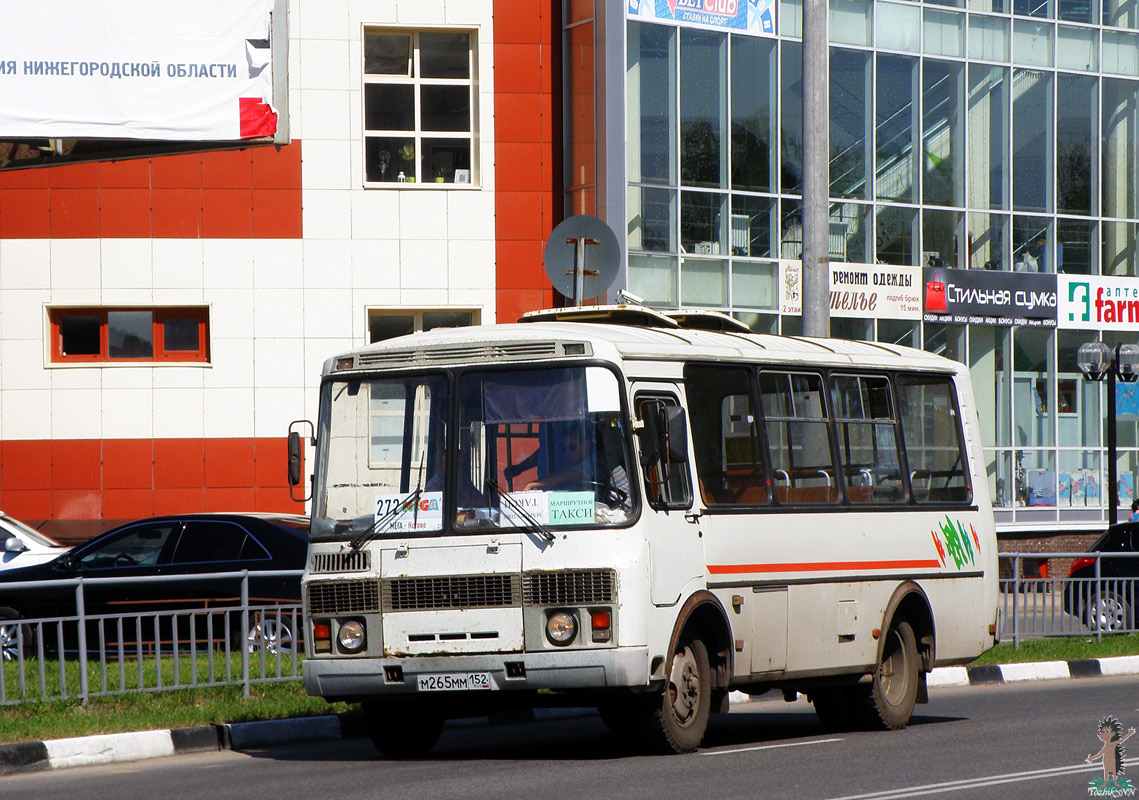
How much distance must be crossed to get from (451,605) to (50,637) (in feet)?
12.7

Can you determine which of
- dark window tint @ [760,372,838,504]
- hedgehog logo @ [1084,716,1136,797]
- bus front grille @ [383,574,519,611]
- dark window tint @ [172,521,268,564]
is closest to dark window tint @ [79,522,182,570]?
dark window tint @ [172,521,268,564]

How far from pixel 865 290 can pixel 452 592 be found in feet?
63.4

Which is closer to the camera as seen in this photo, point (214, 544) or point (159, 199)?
point (214, 544)

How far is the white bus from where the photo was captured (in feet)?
30.3

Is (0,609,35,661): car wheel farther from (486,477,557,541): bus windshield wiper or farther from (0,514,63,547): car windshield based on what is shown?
(0,514,63,547): car windshield

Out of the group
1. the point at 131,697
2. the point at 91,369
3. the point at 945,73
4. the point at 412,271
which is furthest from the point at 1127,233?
the point at 131,697

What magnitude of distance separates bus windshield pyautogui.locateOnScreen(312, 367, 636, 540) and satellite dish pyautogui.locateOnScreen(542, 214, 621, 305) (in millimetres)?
4205

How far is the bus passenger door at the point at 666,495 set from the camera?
944 cm

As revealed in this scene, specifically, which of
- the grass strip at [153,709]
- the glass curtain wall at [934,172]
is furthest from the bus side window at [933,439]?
the glass curtain wall at [934,172]

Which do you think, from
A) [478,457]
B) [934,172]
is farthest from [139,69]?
[934,172]

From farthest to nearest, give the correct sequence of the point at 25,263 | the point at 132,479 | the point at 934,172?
the point at 934,172 → the point at 25,263 → the point at 132,479

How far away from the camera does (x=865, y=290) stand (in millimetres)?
27500

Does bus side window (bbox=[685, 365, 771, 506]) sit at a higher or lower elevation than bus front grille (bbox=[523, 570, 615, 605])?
higher

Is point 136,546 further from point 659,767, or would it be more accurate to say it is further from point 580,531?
point 659,767
